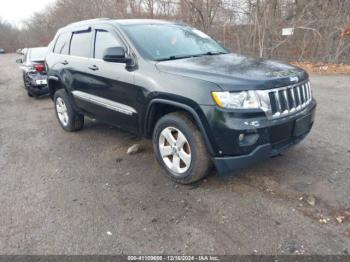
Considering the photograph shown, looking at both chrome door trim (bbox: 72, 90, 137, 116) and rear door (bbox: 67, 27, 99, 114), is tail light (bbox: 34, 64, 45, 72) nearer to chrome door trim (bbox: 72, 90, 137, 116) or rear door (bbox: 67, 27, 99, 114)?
rear door (bbox: 67, 27, 99, 114)

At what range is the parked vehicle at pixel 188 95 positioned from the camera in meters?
2.68

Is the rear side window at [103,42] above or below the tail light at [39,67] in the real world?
above

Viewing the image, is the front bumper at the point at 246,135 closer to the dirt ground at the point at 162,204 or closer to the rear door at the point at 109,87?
the dirt ground at the point at 162,204

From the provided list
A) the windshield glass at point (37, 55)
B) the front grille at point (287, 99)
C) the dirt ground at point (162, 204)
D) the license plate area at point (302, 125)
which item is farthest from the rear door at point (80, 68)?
the windshield glass at point (37, 55)

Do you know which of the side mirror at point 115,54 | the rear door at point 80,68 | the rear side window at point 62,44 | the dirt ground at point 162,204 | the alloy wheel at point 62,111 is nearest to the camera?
the dirt ground at point 162,204

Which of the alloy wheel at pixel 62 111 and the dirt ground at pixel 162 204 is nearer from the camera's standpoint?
the dirt ground at pixel 162 204

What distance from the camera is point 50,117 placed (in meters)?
6.54

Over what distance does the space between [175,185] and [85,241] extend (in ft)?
3.91

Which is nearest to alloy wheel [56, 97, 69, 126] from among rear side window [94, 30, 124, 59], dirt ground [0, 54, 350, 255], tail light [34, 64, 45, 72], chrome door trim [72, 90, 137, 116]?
chrome door trim [72, 90, 137, 116]

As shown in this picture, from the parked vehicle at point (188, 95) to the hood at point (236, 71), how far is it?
0.03 ft

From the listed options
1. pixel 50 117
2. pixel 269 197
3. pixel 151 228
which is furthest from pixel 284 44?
pixel 151 228

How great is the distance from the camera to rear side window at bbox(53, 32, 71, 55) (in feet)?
16.3

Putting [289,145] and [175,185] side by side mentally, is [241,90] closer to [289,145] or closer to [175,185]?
[289,145]

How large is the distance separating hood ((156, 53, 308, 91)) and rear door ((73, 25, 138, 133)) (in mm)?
596
